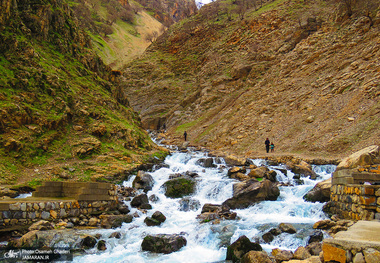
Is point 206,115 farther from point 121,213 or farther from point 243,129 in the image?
point 121,213

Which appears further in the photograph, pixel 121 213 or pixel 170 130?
pixel 170 130

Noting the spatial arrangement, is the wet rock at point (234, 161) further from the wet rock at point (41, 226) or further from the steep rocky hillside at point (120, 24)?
the steep rocky hillside at point (120, 24)

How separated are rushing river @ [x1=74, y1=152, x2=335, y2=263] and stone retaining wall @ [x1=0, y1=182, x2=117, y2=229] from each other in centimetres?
144

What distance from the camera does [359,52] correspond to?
2445 centimetres

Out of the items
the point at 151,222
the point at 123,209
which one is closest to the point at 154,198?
the point at 123,209

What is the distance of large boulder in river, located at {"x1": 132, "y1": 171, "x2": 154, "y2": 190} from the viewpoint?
15311 mm

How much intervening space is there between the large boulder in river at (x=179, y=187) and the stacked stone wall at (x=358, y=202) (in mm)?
7445

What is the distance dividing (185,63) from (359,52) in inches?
1253

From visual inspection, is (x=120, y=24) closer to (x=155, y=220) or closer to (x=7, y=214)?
(x=155, y=220)

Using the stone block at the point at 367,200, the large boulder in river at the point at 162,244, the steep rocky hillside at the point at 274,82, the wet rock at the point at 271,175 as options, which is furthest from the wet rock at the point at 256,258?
the steep rocky hillside at the point at 274,82

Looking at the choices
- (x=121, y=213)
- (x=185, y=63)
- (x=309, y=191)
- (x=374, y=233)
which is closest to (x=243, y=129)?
(x=309, y=191)

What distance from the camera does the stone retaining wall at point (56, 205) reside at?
8938mm

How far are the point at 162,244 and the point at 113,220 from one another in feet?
9.47

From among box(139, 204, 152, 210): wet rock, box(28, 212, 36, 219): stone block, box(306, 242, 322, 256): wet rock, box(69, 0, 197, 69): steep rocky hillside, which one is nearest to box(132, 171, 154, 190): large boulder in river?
box(139, 204, 152, 210): wet rock
